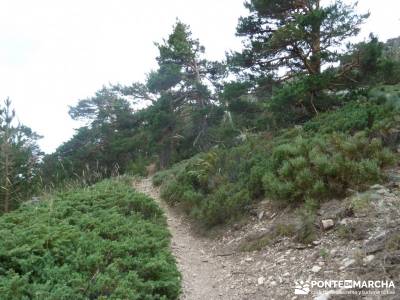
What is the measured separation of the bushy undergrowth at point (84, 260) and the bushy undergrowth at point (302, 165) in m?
2.22

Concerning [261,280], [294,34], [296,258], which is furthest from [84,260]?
[294,34]

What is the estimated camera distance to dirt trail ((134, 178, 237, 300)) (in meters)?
5.03

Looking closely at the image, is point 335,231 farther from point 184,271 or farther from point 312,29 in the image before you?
point 312,29

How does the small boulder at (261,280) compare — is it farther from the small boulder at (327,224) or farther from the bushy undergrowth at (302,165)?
the bushy undergrowth at (302,165)

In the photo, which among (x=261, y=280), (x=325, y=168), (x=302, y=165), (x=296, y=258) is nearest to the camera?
(x=261, y=280)

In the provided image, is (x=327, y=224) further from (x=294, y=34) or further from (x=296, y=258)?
(x=294, y=34)

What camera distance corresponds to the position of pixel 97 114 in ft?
97.9

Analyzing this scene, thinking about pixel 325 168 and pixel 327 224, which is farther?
pixel 325 168

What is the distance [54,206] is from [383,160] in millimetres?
6848

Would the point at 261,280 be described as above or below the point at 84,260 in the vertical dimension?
below

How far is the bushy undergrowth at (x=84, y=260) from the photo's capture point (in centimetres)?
398

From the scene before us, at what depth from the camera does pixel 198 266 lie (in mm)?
6238

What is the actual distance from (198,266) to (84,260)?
231 cm

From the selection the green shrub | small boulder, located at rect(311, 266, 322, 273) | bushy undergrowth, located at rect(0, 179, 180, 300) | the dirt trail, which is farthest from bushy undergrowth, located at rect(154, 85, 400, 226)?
bushy undergrowth, located at rect(0, 179, 180, 300)
